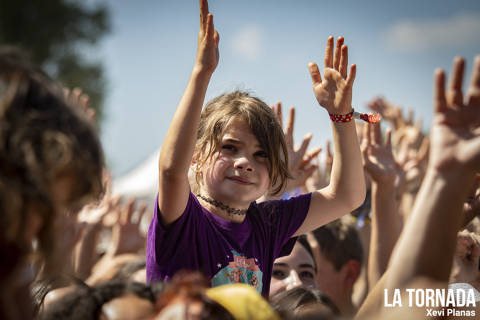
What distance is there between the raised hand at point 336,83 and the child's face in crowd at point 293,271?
95cm

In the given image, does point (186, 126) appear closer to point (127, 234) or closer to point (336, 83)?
point (336, 83)

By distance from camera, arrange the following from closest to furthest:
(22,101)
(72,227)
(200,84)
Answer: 1. (22,101)
2. (200,84)
3. (72,227)

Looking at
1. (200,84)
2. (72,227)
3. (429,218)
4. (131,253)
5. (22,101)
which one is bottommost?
(131,253)

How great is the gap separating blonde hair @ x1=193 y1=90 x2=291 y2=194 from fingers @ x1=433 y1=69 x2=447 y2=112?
3.48 ft

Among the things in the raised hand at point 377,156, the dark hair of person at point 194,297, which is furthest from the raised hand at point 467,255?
the dark hair of person at point 194,297

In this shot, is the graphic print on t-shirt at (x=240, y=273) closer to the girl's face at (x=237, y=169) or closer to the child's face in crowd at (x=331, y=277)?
the girl's face at (x=237, y=169)

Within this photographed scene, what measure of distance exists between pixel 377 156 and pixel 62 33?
1609 cm

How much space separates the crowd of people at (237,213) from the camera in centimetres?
108

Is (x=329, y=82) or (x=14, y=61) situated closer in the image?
(x=14, y=61)

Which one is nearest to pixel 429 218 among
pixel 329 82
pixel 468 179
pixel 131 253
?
pixel 468 179

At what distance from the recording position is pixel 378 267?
2.80 meters

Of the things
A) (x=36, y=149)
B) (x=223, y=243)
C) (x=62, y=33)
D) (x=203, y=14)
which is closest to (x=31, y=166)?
(x=36, y=149)

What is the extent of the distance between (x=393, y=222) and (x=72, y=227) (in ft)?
7.25

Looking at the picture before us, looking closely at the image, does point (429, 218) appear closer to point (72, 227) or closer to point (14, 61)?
point (14, 61)
